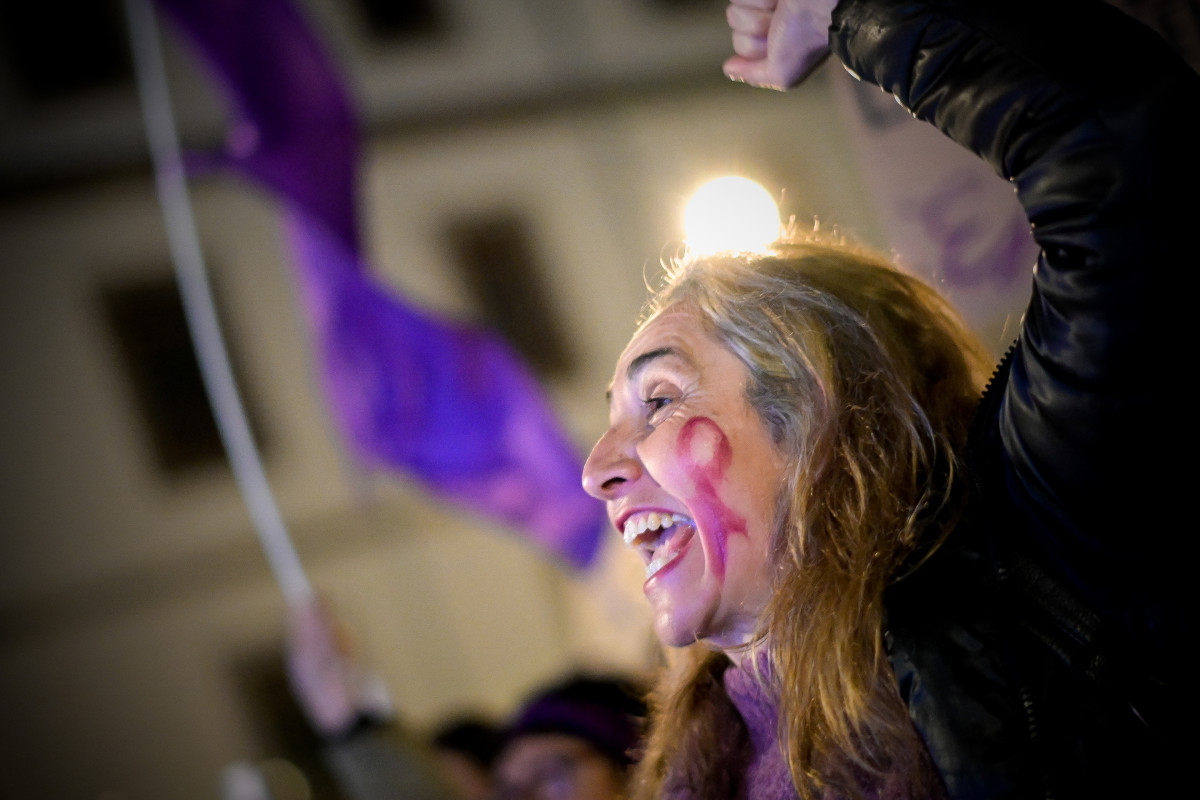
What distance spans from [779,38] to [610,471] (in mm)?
700

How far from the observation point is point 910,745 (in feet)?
4.16

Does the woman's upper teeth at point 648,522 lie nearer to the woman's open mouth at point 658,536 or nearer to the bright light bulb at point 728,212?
the woman's open mouth at point 658,536

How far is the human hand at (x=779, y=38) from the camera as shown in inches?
54.6

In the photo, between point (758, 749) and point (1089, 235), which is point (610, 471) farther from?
point (1089, 235)

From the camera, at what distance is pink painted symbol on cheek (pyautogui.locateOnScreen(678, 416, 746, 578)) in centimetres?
151

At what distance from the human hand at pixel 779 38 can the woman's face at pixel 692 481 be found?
0.41 metres

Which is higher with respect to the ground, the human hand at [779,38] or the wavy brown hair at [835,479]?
the human hand at [779,38]

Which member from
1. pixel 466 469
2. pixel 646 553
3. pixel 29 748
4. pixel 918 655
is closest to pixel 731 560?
pixel 646 553

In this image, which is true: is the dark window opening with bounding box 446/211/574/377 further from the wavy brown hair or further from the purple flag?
the wavy brown hair

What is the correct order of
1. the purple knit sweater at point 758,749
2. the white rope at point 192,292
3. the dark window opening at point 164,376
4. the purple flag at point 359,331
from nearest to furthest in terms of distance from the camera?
1. the purple knit sweater at point 758,749
2. the purple flag at point 359,331
3. the white rope at point 192,292
4. the dark window opening at point 164,376

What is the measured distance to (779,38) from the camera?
4.67ft

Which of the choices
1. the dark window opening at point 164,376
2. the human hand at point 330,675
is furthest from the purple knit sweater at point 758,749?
the dark window opening at point 164,376

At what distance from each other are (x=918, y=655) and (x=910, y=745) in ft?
0.37

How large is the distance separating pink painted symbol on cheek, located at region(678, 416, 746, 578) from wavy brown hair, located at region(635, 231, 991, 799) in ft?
0.27
